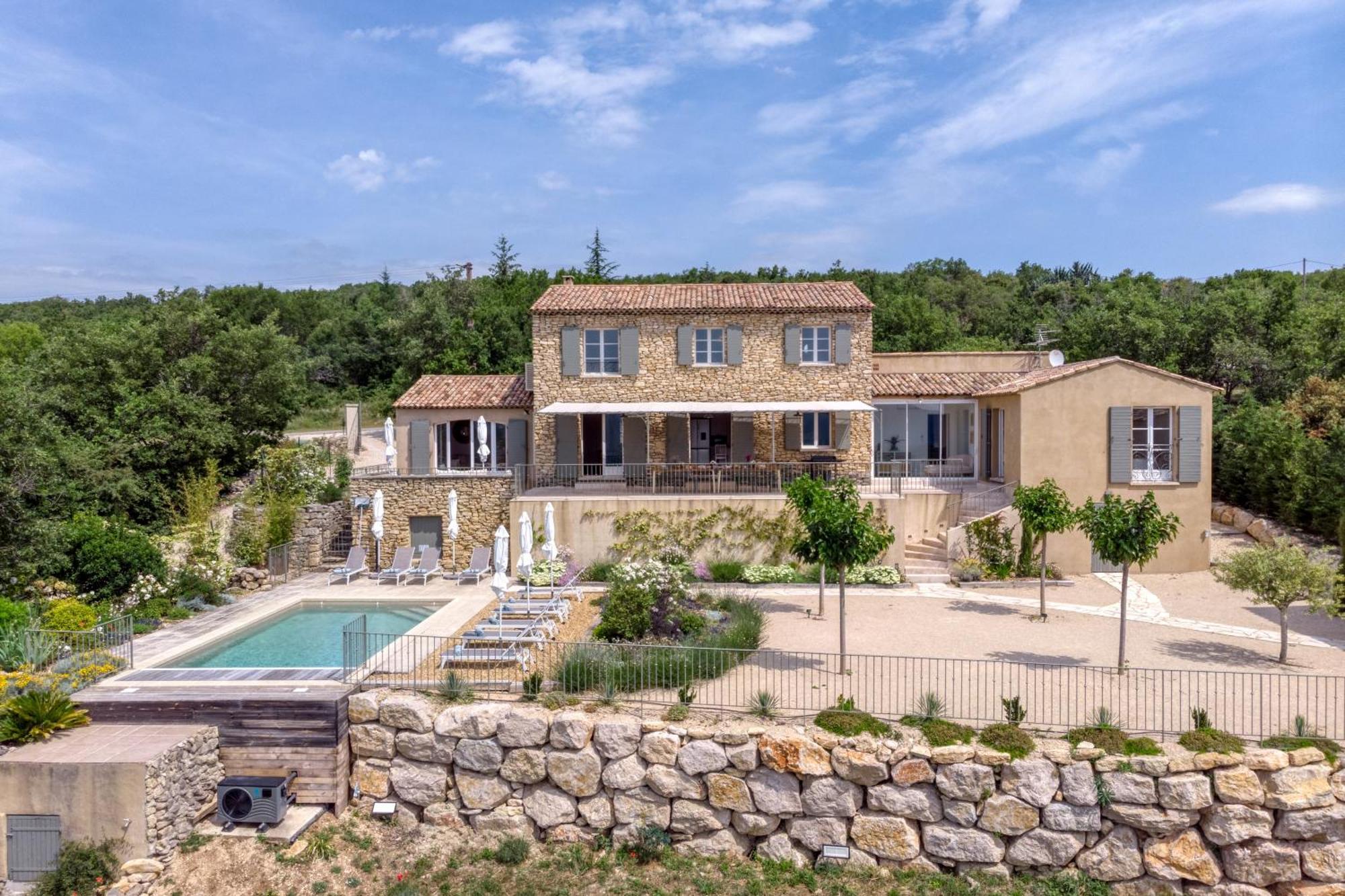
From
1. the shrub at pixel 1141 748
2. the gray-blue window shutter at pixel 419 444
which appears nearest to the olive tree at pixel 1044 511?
the shrub at pixel 1141 748

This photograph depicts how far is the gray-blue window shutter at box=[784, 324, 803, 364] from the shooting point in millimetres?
27750

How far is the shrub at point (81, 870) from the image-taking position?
11.9 m

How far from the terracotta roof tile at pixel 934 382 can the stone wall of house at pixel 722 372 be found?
86.7 inches

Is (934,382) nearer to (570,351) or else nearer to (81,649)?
(570,351)

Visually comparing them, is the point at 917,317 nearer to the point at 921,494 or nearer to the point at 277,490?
the point at 921,494

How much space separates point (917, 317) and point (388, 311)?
133 feet

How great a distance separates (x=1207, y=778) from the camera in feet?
39.3

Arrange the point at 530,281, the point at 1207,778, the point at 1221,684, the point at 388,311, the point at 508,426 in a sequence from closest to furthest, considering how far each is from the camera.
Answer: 1. the point at 1207,778
2. the point at 1221,684
3. the point at 508,426
4. the point at 530,281
5. the point at 388,311

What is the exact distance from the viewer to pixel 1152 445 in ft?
80.3

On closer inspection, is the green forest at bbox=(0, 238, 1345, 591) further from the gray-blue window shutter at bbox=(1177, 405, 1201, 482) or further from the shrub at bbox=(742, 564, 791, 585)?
the shrub at bbox=(742, 564, 791, 585)

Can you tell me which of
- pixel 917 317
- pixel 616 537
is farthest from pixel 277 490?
pixel 917 317

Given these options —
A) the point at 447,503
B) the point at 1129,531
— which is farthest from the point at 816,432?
the point at 1129,531

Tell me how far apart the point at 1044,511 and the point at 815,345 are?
10621mm

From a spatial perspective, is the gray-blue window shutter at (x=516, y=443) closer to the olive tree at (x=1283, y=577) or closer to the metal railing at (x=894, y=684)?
the metal railing at (x=894, y=684)
